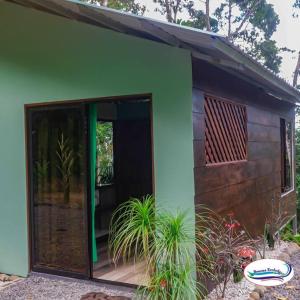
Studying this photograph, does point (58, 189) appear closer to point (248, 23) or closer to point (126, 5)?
point (126, 5)

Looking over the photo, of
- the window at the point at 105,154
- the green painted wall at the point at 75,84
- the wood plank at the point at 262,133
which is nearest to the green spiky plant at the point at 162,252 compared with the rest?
the green painted wall at the point at 75,84

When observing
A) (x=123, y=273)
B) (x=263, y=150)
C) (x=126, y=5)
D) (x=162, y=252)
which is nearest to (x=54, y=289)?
(x=123, y=273)

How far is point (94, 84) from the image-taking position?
4.46m

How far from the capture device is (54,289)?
4.38 metres

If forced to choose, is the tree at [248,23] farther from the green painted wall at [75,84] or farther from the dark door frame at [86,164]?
the dark door frame at [86,164]

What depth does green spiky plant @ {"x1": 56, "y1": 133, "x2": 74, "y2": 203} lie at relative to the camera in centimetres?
471

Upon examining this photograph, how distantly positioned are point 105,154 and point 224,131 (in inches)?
146

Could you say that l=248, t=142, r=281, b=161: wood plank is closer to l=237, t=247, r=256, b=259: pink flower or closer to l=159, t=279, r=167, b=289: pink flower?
l=237, t=247, r=256, b=259: pink flower

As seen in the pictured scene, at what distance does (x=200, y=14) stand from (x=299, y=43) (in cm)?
537

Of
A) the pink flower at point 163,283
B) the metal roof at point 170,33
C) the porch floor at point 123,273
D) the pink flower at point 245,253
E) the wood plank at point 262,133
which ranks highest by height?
the metal roof at point 170,33

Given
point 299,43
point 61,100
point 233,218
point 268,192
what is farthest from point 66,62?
point 299,43

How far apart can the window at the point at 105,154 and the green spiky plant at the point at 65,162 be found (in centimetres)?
245

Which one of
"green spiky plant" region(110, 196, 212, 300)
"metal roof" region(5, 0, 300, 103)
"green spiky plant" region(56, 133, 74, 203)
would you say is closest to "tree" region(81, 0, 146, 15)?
"green spiky plant" region(56, 133, 74, 203)

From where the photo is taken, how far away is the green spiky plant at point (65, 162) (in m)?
4.71
